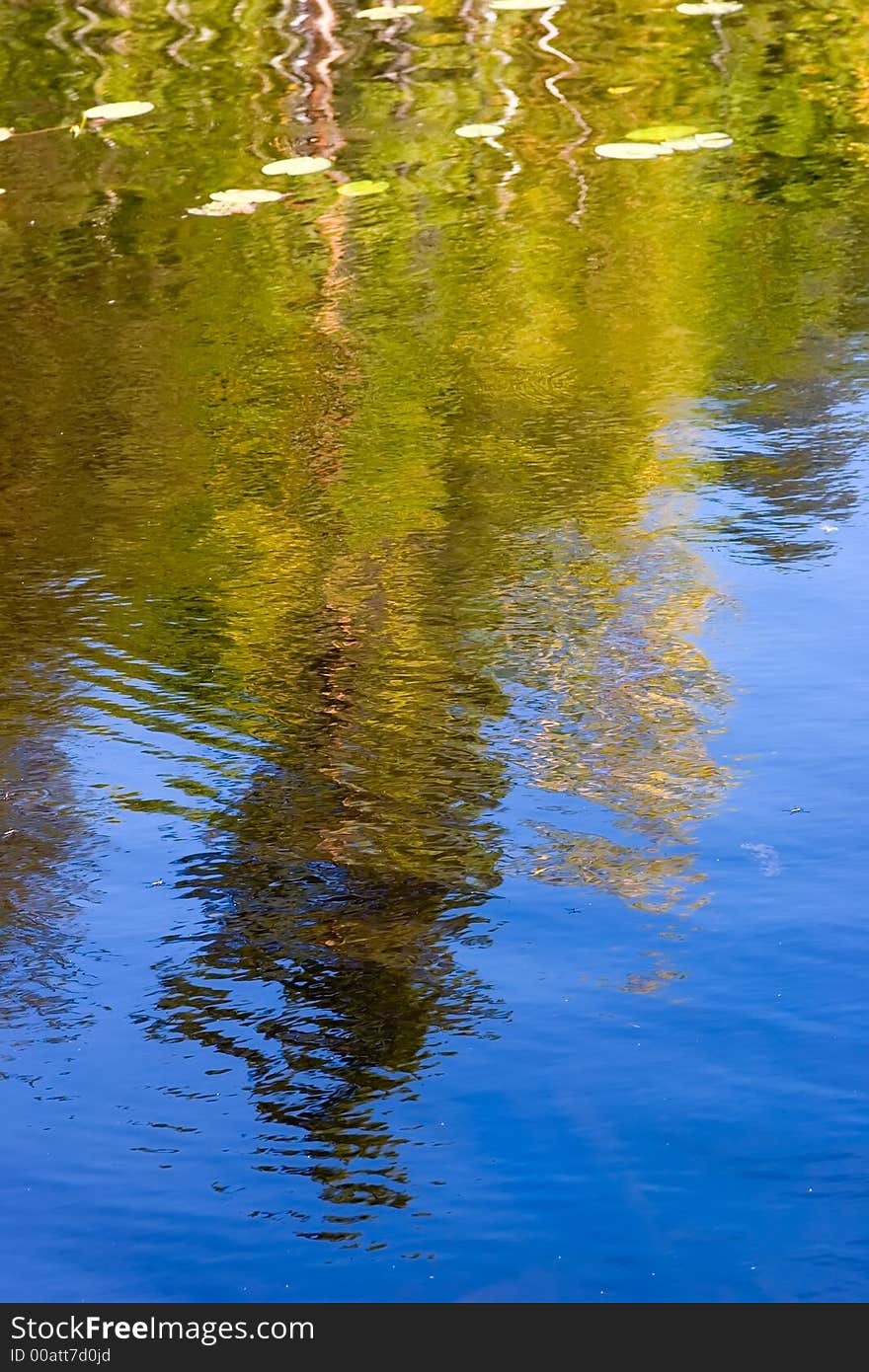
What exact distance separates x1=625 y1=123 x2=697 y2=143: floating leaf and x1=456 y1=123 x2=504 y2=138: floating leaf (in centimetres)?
60

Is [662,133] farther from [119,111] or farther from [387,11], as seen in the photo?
[387,11]

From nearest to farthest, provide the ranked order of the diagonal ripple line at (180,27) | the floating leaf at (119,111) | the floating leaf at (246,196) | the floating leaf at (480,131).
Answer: the floating leaf at (246,196)
the floating leaf at (480,131)
the floating leaf at (119,111)
the diagonal ripple line at (180,27)

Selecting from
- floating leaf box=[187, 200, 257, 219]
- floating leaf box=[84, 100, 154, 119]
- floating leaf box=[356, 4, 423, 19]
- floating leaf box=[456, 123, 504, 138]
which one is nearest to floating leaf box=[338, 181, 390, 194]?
floating leaf box=[187, 200, 257, 219]

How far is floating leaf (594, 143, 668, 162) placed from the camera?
6.37 meters

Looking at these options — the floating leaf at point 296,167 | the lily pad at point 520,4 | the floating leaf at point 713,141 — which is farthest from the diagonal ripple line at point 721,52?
the floating leaf at point 296,167

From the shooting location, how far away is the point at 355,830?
2867 millimetres

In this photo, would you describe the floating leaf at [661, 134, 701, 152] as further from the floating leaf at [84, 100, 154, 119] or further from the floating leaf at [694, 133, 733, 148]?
the floating leaf at [84, 100, 154, 119]

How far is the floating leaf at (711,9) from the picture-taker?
8.46 metres

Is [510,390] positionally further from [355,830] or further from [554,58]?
[554,58]

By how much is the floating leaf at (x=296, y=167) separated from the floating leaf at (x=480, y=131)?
0.63 m

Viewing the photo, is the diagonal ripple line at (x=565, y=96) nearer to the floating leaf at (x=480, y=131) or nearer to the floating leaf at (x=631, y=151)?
the floating leaf at (x=631, y=151)

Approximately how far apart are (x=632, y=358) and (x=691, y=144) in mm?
2260

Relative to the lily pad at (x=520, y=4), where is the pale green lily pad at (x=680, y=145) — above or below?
below

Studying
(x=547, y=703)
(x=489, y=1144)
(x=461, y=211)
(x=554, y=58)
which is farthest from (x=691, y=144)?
(x=489, y=1144)
